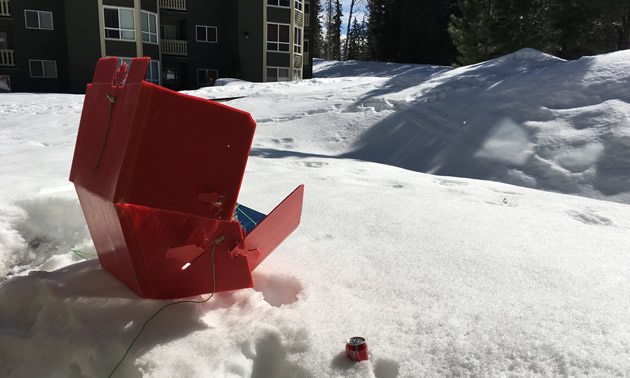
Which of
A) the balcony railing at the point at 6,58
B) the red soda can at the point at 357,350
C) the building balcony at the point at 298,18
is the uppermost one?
the building balcony at the point at 298,18

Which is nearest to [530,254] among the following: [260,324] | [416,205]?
[416,205]

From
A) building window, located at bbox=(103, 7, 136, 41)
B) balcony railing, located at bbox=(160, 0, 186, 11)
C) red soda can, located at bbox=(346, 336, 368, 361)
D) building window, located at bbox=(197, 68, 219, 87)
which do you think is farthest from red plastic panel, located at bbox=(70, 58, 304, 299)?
balcony railing, located at bbox=(160, 0, 186, 11)

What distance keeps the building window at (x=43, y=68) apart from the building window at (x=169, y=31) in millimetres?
5938

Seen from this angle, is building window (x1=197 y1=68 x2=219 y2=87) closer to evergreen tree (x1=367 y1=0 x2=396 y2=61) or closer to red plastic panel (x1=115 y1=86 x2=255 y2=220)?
evergreen tree (x1=367 y1=0 x2=396 y2=61)

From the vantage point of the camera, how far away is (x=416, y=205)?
11.0 feet

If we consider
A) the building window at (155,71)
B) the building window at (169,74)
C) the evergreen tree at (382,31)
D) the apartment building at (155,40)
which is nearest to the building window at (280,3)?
the apartment building at (155,40)

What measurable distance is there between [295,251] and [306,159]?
3.36m

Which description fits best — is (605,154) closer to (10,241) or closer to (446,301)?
(446,301)

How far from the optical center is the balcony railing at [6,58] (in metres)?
21.4

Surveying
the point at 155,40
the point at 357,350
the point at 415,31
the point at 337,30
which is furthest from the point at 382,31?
the point at 357,350

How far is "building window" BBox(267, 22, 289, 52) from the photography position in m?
24.9

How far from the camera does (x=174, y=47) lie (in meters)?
24.3

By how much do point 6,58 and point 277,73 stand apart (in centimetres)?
1341

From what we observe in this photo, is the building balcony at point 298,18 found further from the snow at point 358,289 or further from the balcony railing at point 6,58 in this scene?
the snow at point 358,289
